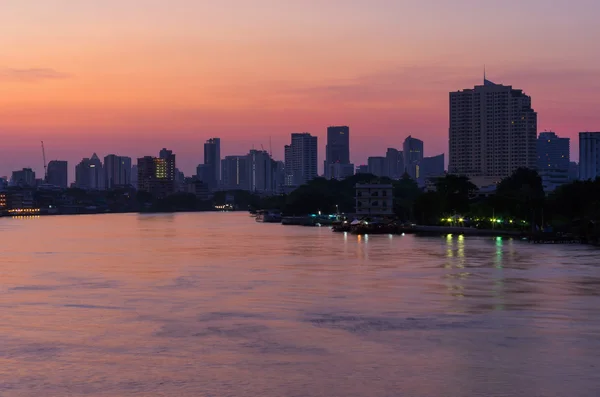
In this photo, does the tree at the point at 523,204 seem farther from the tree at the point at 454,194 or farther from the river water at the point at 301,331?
the river water at the point at 301,331

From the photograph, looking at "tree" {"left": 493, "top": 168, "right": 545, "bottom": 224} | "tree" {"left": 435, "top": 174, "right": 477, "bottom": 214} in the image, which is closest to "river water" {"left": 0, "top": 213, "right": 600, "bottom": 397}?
"tree" {"left": 493, "top": 168, "right": 545, "bottom": 224}

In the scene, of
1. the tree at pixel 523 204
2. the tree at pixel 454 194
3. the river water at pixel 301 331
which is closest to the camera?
the river water at pixel 301 331

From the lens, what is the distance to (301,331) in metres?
25.3

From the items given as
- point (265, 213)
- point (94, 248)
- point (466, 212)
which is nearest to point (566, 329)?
point (94, 248)

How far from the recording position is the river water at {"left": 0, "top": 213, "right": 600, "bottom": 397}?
62.2 ft

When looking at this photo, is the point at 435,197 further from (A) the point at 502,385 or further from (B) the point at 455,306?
(A) the point at 502,385

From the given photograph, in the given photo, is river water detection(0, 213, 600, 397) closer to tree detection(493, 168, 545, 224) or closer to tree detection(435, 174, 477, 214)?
tree detection(493, 168, 545, 224)

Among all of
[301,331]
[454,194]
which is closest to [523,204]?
[454,194]

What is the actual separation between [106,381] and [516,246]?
5546cm

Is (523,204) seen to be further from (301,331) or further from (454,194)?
(301,331)

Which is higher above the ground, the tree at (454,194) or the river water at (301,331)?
the tree at (454,194)

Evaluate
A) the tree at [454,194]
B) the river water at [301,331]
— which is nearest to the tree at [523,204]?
the tree at [454,194]

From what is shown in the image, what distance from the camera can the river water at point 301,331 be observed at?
19.0 metres

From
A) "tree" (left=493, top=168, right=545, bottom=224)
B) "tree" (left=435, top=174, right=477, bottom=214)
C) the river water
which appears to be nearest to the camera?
the river water
